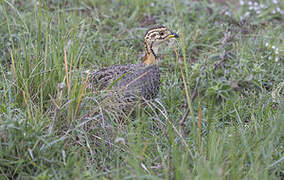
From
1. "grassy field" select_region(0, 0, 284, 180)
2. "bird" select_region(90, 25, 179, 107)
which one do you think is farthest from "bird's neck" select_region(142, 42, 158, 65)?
"grassy field" select_region(0, 0, 284, 180)

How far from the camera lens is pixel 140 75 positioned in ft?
14.7

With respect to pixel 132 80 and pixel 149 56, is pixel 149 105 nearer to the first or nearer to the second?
pixel 132 80

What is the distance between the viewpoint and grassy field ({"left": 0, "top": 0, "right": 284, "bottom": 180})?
10.3ft

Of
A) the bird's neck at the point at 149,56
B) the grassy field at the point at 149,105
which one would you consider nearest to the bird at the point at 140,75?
the bird's neck at the point at 149,56

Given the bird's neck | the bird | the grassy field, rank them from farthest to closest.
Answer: the bird's neck
the bird
the grassy field

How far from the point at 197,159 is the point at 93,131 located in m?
1.02

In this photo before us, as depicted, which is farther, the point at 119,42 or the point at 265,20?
the point at 265,20

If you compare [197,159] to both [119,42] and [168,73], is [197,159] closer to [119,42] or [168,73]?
[168,73]

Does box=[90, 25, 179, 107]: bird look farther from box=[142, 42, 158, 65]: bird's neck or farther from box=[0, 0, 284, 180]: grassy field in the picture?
box=[0, 0, 284, 180]: grassy field

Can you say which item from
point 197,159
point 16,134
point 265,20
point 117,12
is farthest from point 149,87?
point 265,20

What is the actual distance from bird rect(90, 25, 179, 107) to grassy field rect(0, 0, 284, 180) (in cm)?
17

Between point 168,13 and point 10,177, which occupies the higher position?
point 168,13

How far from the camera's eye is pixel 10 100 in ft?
12.5

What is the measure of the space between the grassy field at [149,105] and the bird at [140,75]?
0.17 m
